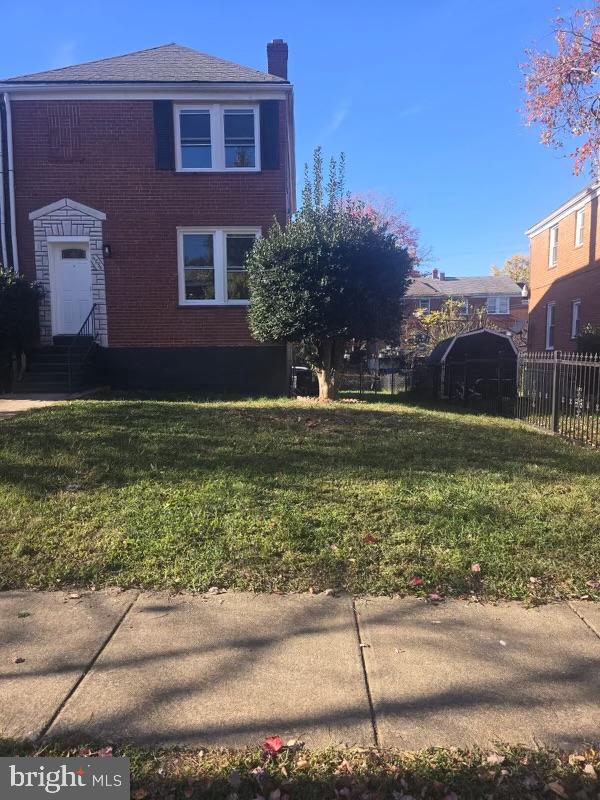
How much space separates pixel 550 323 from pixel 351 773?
1063 inches

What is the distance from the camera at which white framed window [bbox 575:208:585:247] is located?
76.0 ft

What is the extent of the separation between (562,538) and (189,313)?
12.3 meters

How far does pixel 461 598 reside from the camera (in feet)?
12.2

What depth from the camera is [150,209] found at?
15.1 meters

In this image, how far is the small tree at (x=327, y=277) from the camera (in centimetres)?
1188

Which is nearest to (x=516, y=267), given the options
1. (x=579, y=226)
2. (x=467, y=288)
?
(x=467, y=288)

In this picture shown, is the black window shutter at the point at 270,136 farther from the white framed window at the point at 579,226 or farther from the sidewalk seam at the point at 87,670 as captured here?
the white framed window at the point at 579,226

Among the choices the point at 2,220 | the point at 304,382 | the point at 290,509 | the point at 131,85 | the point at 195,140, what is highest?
the point at 131,85

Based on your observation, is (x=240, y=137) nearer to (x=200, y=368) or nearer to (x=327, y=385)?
(x=200, y=368)

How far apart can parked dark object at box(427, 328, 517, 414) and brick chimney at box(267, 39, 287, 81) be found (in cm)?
925

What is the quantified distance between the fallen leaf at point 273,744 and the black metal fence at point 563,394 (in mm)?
7560

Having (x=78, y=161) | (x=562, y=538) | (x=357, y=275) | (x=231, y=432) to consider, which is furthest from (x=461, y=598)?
(x=78, y=161)

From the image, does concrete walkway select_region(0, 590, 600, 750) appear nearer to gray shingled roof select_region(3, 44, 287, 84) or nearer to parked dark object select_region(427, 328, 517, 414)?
parked dark object select_region(427, 328, 517, 414)

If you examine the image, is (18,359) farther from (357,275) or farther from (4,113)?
(357,275)
